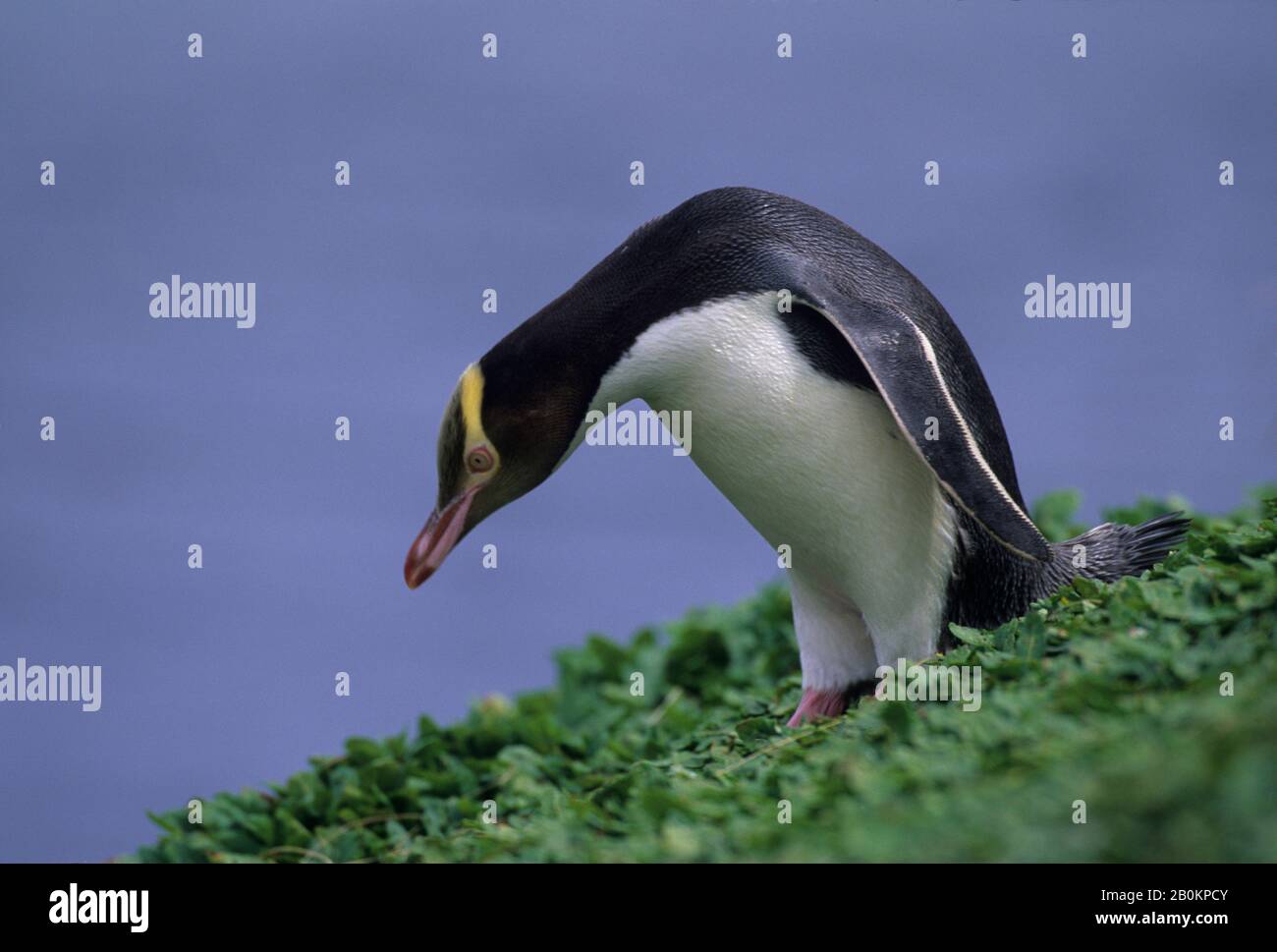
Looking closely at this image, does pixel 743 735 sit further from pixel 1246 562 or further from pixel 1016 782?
pixel 1016 782

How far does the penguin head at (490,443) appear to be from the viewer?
3354mm

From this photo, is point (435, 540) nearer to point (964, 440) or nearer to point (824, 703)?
point (824, 703)

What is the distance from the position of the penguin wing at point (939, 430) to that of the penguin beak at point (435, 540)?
1.05 m

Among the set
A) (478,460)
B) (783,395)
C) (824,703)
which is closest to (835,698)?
(824,703)

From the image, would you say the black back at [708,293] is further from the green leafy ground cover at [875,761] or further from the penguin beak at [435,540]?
the green leafy ground cover at [875,761]

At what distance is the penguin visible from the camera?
3221mm

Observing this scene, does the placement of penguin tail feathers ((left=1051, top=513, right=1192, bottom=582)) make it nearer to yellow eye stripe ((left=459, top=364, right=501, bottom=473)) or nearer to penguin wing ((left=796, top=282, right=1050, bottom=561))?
penguin wing ((left=796, top=282, right=1050, bottom=561))

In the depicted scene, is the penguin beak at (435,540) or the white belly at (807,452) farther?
the penguin beak at (435,540)

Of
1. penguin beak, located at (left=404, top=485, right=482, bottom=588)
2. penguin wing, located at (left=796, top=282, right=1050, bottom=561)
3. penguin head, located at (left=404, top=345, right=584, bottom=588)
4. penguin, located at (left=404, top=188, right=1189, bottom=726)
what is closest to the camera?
penguin wing, located at (left=796, top=282, right=1050, bottom=561)

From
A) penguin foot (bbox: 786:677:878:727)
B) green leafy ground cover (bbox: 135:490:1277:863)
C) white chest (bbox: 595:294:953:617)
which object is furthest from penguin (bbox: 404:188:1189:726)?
green leafy ground cover (bbox: 135:490:1277:863)

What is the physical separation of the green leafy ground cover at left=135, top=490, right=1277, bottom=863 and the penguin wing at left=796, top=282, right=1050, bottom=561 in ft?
0.69

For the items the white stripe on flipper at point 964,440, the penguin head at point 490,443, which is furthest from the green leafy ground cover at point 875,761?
the penguin head at point 490,443
